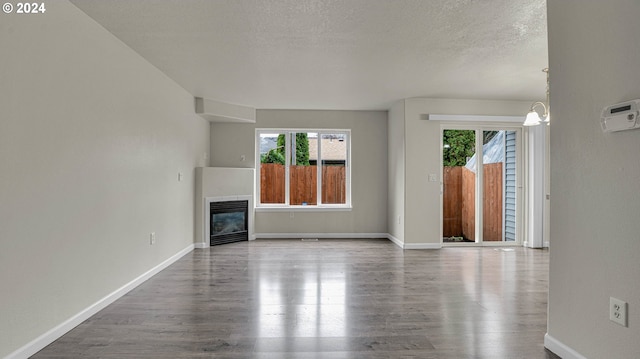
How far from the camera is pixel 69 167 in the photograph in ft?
8.33

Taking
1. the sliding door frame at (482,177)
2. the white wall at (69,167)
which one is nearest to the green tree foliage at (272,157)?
the white wall at (69,167)

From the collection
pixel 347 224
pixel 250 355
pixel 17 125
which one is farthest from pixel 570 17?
pixel 347 224

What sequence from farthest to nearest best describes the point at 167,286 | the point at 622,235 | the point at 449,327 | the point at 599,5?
1. the point at 167,286
2. the point at 449,327
3. the point at 599,5
4. the point at 622,235

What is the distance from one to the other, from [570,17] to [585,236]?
1298 millimetres

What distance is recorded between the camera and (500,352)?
7.28ft

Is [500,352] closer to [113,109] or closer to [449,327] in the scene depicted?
[449,327]

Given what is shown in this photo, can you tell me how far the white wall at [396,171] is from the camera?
5.64m

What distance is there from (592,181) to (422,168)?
3605 millimetres

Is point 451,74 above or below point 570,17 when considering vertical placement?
above

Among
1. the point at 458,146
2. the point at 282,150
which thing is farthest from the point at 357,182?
the point at 458,146

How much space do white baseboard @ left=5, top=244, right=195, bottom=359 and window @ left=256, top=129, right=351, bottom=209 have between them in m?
3.02

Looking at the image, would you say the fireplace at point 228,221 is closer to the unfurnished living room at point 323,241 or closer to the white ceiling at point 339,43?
the unfurnished living room at point 323,241

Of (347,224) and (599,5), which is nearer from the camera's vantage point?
(599,5)

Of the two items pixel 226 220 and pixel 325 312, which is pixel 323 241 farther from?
pixel 325 312
